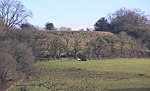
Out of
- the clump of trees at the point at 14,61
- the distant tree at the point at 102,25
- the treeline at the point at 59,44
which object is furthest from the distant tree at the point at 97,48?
the distant tree at the point at 102,25

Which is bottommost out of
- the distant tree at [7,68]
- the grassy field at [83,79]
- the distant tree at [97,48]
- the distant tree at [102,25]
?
the grassy field at [83,79]

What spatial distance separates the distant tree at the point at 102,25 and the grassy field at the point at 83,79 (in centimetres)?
5154

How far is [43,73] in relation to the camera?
141 ft

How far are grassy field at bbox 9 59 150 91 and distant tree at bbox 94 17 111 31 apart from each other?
5154cm

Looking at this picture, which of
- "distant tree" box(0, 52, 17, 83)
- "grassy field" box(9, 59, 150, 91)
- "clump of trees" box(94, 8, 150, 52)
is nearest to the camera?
"grassy field" box(9, 59, 150, 91)

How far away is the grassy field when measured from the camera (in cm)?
3219

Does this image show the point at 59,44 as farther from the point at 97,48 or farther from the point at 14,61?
the point at 14,61

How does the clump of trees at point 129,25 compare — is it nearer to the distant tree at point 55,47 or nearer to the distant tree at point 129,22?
the distant tree at point 129,22

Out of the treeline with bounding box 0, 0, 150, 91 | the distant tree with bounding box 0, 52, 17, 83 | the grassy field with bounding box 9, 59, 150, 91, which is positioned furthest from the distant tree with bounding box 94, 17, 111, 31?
the distant tree with bounding box 0, 52, 17, 83

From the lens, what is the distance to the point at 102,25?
100312mm

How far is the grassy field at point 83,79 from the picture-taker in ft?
106

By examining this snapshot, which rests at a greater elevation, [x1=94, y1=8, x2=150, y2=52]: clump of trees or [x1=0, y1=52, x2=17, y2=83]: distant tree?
[x1=94, y1=8, x2=150, y2=52]: clump of trees

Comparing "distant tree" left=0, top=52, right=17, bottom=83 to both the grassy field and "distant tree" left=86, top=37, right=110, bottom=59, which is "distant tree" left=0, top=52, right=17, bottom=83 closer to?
the grassy field

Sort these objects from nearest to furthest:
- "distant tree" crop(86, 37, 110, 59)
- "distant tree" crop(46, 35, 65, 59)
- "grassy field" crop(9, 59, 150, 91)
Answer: "grassy field" crop(9, 59, 150, 91) < "distant tree" crop(46, 35, 65, 59) < "distant tree" crop(86, 37, 110, 59)
